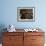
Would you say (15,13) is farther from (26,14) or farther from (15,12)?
(26,14)

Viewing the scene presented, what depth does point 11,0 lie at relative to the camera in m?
4.45

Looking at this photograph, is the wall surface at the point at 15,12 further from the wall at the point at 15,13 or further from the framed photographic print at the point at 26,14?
the framed photographic print at the point at 26,14

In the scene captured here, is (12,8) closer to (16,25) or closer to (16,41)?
(16,25)

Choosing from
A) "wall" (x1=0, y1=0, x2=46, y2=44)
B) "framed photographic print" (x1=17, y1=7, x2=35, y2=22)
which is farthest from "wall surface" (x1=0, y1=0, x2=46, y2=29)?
"framed photographic print" (x1=17, y1=7, x2=35, y2=22)

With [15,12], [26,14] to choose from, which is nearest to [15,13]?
[15,12]

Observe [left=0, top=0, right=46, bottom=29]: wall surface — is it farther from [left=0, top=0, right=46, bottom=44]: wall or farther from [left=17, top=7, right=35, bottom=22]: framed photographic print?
[left=17, top=7, right=35, bottom=22]: framed photographic print

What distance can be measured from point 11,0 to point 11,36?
4.08 feet

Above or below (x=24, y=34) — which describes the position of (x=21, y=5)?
above

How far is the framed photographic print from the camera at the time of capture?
176 inches

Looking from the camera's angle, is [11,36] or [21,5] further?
[21,5]

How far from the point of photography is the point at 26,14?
4512 millimetres

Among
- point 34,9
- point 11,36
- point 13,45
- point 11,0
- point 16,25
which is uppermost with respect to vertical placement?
point 11,0

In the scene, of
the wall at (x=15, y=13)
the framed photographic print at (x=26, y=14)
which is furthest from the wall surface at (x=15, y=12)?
the framed photographic print at (x=26, y=14)

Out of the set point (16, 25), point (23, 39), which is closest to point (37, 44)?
point (23, 39)
